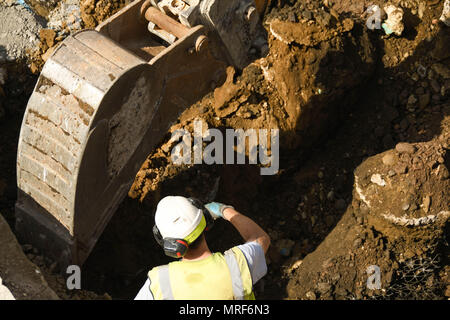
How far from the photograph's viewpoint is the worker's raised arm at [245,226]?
4.19m

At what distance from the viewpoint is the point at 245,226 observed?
4.27 m

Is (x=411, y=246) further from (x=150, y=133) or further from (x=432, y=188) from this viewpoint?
(x=150, y=133)

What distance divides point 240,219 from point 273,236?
2165 millimetres

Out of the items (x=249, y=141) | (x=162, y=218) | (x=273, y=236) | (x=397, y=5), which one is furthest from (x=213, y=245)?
(x=397, y=5)

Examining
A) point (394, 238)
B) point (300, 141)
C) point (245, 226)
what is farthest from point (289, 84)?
point (245, 226)

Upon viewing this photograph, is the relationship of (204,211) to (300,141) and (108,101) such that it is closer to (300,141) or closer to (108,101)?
(108,101)

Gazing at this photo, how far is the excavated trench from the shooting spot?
19.7ft

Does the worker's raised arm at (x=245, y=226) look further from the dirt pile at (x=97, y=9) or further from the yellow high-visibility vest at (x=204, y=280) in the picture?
the dirt pile at (x=97, y=9)

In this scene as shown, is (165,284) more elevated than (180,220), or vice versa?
(180,220)

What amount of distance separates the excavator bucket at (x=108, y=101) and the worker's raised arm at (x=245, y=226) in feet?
3.14

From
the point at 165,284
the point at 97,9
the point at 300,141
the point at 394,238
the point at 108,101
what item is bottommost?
the point at 394,238

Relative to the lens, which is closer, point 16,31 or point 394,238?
point 394,238

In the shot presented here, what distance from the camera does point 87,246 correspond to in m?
5.14

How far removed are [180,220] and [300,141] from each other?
304 cm
